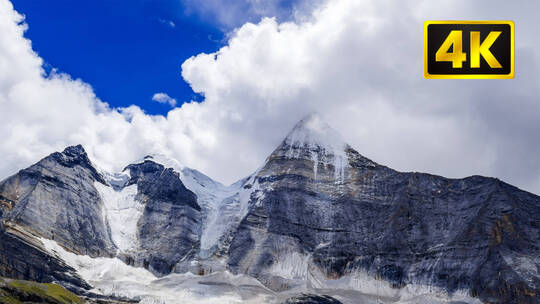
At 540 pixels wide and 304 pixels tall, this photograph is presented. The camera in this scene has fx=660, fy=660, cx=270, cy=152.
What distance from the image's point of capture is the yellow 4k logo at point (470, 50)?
134ft

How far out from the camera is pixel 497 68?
134ft

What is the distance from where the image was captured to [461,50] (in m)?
41.5

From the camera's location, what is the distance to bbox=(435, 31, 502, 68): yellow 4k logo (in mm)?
41094

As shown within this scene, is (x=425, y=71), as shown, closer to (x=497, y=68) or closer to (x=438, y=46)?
(x=438, y=46)

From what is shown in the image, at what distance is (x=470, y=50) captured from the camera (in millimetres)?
41438

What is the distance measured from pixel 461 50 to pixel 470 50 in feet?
1.83

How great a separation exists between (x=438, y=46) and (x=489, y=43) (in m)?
3.16

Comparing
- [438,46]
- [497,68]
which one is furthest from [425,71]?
[497,68]

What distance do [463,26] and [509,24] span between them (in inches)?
110

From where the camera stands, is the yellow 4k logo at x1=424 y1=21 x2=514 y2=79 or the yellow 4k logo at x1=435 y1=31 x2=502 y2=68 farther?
the yellow 4k logo at x1=435 y1=31 x2=502 y2=68

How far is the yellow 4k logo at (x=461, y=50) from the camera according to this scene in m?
41.1

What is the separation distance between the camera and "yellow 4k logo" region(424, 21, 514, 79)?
40.9 m

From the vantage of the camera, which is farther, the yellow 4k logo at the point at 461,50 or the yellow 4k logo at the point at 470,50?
the yellow 4k logo at the point at 461,50

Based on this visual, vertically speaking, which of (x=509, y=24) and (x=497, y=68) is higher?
(x=509, y=24)
